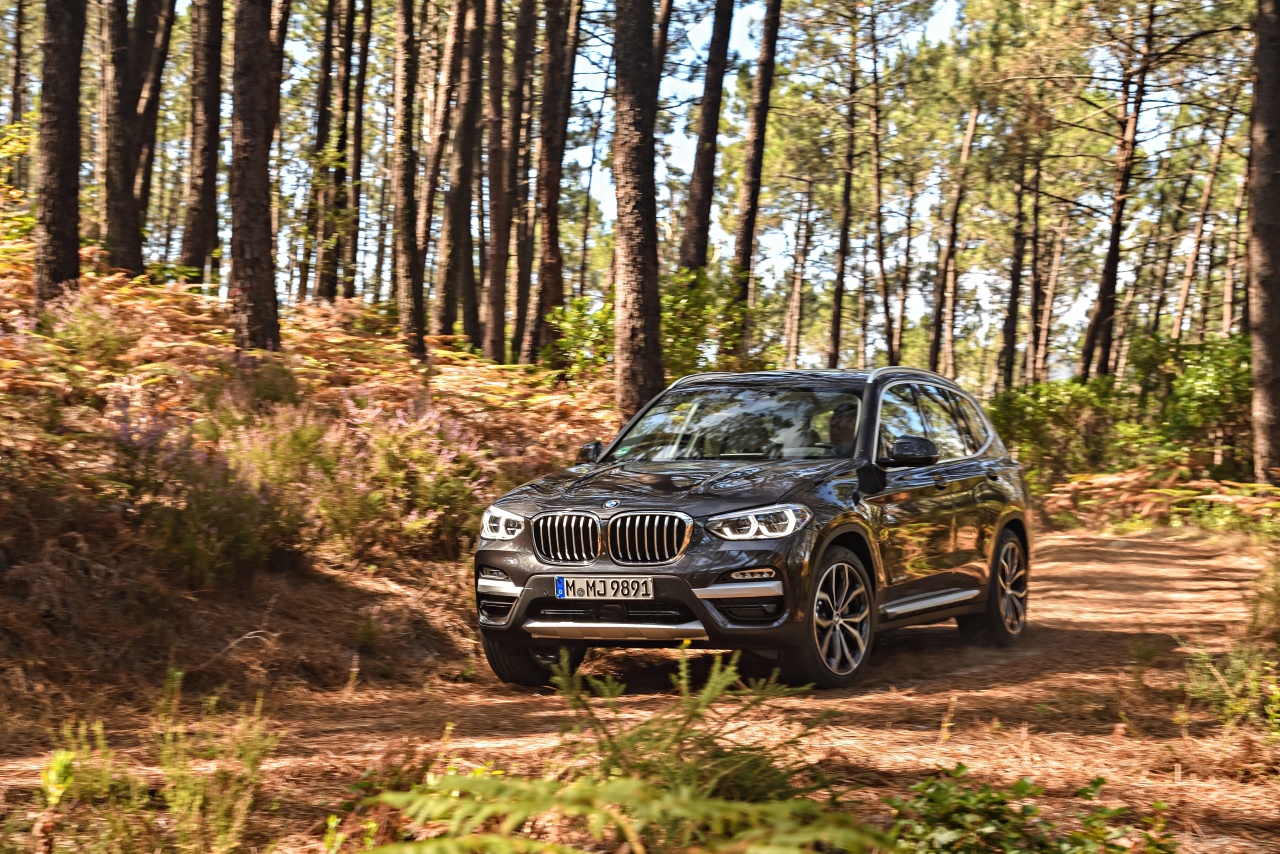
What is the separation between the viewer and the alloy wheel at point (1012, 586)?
9.48 meters

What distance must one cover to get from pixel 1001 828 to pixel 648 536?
303 cm

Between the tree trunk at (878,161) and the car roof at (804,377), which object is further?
the tree trunk at (878,161)

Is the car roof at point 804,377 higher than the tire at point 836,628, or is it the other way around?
the car roof at point 804,377

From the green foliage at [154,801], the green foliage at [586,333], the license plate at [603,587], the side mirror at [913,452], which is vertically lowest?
the green foliage at [154,801]

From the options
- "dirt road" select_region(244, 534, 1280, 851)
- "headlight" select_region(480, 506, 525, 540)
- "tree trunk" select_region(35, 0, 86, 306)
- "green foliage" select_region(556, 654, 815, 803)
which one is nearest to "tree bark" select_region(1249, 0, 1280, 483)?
"dirt road" select_region(244, 534, 1280, 851)

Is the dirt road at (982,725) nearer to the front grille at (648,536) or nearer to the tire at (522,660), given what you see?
the tire at (522,660)

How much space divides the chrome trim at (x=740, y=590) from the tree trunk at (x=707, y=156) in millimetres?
13127

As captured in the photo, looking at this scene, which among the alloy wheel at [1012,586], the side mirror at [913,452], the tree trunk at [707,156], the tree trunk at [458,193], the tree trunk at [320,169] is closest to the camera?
the side mirror at [913,452]

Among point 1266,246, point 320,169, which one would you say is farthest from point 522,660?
point 320,169

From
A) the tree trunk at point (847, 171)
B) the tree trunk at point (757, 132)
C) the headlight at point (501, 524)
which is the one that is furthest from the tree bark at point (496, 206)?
the tree trunk at point (847, 171)

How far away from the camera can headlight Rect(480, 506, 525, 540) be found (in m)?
7.30

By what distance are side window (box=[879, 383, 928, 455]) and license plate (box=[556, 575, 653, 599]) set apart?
7.00ft

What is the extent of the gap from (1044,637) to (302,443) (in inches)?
241

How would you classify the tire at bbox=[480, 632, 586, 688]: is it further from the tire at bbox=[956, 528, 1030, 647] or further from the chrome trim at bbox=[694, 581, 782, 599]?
the tire at bbox=[956, 528, 1030, 647]
